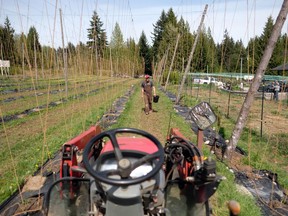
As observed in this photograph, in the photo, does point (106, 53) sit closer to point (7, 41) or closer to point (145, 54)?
point (7, 41)

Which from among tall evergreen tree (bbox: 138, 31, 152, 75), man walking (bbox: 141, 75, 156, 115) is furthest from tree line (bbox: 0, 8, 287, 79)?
tall evergreen tree (bbox: 138, 31, 152, 75)

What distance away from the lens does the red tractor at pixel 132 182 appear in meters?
1.55

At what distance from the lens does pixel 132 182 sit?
148cm

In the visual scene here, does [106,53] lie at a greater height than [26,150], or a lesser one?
greater

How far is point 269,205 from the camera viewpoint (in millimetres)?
3582

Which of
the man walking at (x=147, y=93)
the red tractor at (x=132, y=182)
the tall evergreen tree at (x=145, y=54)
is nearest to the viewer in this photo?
the red tractor at (x=132, y=182)

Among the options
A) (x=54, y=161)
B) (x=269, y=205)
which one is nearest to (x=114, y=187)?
(x=269, y=205)

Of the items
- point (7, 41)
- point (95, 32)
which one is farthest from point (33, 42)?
point (95, 32)

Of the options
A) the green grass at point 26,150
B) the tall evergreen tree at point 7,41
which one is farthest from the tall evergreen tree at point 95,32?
the tall evergreen tree at point 7,41

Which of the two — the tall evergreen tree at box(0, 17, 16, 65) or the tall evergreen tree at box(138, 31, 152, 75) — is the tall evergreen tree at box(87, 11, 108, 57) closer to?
the tall evergreen tree at box(0, 17, 16, 65)

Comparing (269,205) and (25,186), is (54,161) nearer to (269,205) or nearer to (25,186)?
(25,186)

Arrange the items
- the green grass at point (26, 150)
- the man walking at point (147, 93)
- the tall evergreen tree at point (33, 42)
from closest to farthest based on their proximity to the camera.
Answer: the green grass at point (26, 150) < the man walking at point (147, 93) < the tall evergreen tree at point (33, 42)

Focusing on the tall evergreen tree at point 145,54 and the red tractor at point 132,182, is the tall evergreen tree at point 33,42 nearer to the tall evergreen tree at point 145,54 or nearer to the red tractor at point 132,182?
the red tractor at point 132,182

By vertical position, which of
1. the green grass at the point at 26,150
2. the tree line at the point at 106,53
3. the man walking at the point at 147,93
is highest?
the tree line at the point at 106,53
